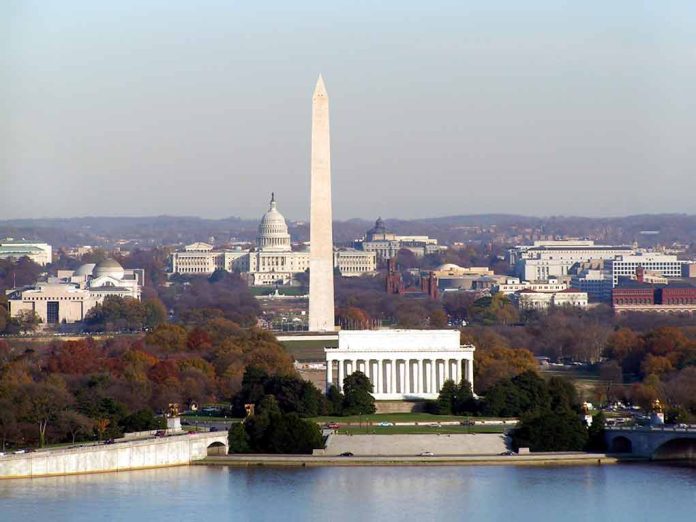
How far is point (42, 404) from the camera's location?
6519 centimetres

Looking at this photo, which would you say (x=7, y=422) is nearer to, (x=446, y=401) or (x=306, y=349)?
(x=446, y=401)

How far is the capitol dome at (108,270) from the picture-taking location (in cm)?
15575

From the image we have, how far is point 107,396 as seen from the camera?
231 ft

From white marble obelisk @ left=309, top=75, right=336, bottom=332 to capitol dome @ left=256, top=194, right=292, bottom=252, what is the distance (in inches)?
3646

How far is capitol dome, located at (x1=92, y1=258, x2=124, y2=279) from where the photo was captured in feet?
511

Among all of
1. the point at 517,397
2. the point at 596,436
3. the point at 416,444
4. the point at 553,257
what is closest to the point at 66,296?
the point at 553,257

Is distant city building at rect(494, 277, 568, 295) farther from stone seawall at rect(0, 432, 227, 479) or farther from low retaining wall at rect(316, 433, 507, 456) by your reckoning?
stone seawall at rect(0, 432, 227, 479)

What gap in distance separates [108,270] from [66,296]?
71.9ft

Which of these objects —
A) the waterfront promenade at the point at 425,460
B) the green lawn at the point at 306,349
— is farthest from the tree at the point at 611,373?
the waterfront promenade at the point at 425,460

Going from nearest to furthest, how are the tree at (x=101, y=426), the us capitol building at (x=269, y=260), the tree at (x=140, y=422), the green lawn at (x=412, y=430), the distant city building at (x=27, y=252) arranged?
the tree at (x=101, y=426), the green lawn at (x=412, y=430), the tree at (x=140, y=422), the distant city building at (x=27, y=252), the us capitol building at (x=269, y=260)

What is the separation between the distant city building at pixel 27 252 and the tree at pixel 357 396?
10328cm

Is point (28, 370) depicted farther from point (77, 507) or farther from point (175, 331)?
point (77, 507)

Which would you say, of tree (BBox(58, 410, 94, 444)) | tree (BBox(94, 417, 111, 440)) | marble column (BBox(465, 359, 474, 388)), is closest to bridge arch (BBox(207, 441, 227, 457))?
tree (BBox(94, 417, 111, 440))

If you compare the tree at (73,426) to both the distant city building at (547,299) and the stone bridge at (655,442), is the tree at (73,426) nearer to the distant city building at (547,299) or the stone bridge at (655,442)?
the stone bridge at (655,442)
